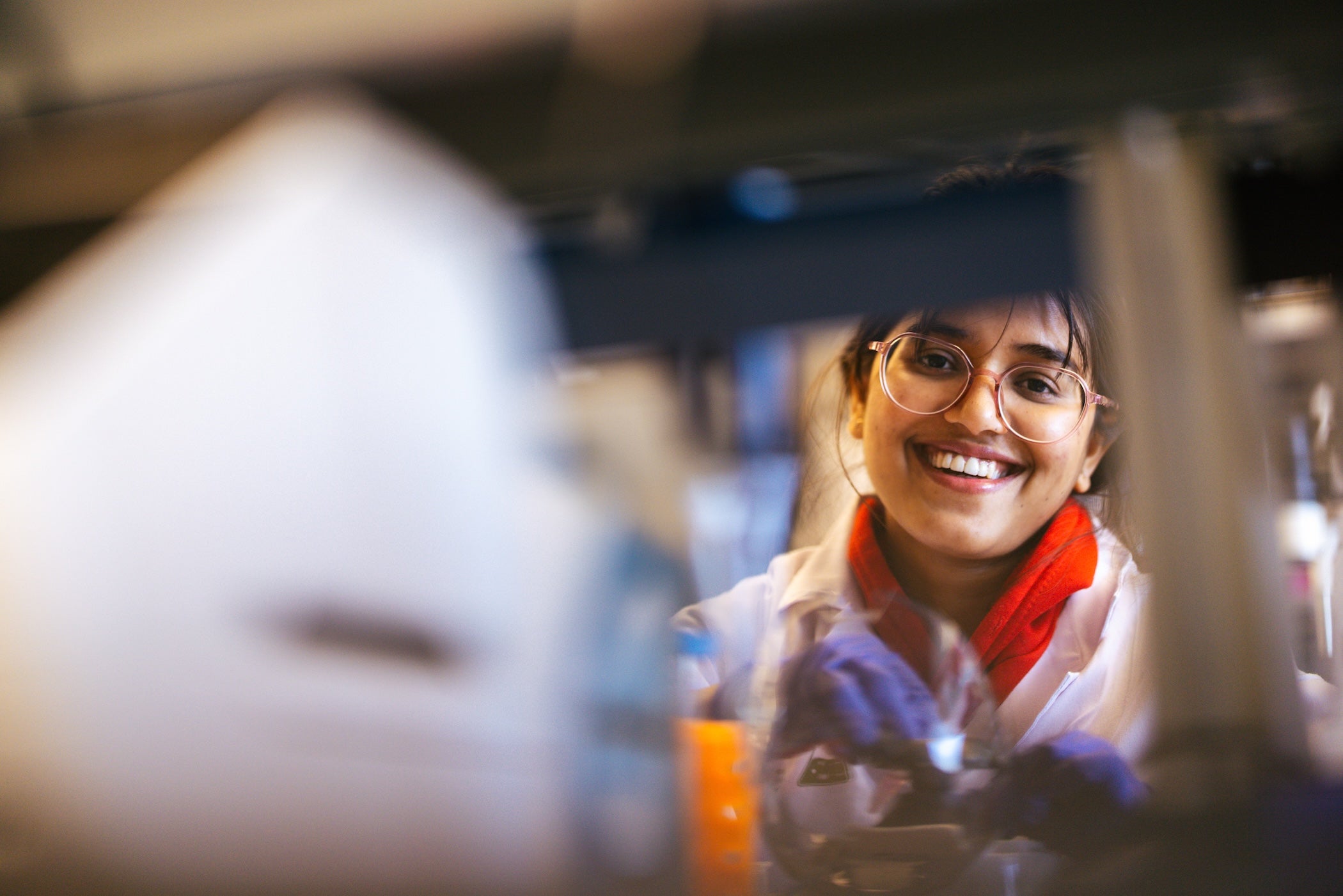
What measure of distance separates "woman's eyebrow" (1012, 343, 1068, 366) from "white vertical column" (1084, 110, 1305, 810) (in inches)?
1.7

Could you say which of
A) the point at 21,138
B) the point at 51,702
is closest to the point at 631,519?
the point at 51,702

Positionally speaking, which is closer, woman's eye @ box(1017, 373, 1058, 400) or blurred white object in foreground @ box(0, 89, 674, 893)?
woman's eye @ box(1017, 373, 1058, 400)

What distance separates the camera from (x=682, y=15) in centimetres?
69

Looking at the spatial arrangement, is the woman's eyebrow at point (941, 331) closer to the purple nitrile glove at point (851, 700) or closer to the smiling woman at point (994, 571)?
the smiling woman at point (994, 571)

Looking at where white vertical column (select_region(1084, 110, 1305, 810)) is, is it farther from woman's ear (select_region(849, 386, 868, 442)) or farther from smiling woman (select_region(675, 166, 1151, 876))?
woman's ear (select_region(849, 386, 868, 442))

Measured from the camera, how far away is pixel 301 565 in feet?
2.09

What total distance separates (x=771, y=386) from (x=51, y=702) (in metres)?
0.58

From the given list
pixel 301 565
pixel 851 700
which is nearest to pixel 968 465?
pixel 851 700

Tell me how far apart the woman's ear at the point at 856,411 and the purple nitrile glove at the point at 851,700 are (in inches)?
3.8

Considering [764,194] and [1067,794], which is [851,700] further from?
[764,194]

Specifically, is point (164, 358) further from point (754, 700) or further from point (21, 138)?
point (754, 700)

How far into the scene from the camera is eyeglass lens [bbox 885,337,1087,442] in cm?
38

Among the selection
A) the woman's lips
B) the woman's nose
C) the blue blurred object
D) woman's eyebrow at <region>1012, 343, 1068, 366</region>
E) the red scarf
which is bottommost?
the red scarf

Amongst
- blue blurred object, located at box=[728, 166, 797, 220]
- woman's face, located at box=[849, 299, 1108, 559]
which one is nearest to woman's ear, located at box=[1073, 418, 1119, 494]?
woman's face, located at box=[849, 299, 1108, 559]
